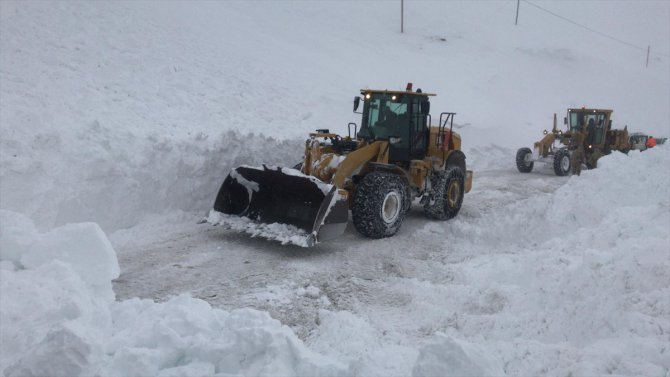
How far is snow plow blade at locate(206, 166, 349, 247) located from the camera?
658cm

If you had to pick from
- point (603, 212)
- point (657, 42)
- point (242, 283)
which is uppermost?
point (657, 42)

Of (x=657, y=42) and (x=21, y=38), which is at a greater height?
(x=657, y=42)

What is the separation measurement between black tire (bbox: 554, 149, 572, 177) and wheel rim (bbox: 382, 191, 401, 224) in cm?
907

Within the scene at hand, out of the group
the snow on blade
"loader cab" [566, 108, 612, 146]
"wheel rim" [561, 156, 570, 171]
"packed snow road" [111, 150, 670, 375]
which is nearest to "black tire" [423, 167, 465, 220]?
"packed snow road" [111, 150, 670, 375]

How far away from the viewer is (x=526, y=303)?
4.51 metres

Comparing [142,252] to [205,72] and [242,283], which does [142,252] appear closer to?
[242,283]

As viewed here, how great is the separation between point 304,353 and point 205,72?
13.3 meters

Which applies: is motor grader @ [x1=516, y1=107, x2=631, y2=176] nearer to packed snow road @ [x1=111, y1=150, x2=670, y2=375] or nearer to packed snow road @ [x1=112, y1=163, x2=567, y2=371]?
packed snow road @ [x1=111, y1=150, x2=670, y2=375]

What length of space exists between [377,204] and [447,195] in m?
2.09

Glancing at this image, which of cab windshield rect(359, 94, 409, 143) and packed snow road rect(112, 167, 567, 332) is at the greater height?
cab windshield rect(359, 94, 409, 143)

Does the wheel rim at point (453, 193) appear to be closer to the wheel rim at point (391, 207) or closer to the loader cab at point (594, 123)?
the wheel rim at point (391, 207)

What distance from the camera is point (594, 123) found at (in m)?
16.1

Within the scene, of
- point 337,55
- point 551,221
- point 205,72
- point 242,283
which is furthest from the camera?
point 337,55

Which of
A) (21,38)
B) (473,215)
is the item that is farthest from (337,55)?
(473,215)
